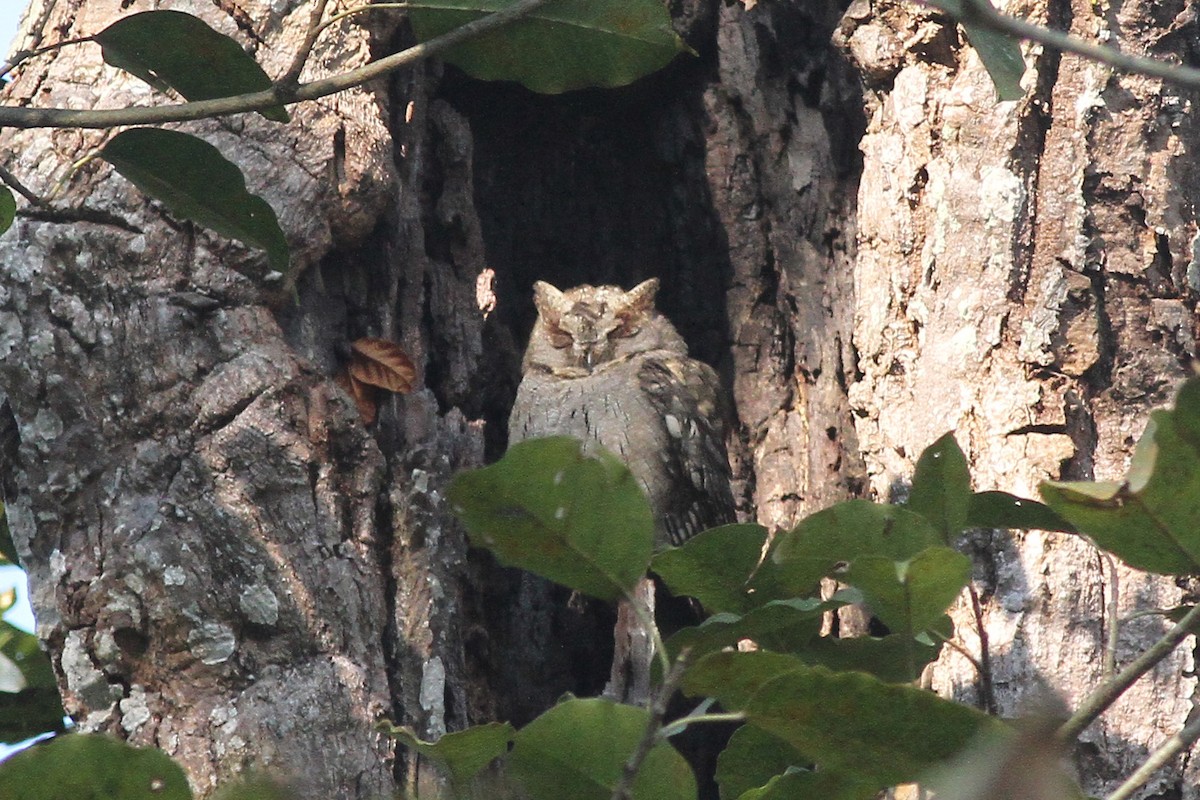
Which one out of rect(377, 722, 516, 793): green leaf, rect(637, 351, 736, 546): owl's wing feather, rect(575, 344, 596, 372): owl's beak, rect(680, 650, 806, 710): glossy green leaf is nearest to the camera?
rect(680, 650, 806, 710): glossy green leaf

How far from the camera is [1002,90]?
4.62ft

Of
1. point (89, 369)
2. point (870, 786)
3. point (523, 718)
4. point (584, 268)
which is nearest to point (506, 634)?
point (523, 718)

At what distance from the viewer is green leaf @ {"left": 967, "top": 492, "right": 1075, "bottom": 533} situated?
1.40 meters

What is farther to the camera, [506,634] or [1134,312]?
[506,634]

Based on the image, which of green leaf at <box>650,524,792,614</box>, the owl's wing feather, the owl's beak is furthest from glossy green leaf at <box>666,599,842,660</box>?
the owl's beak

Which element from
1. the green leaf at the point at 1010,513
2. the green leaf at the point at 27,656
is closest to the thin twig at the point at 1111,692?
the green leaf at the point at 1010,513

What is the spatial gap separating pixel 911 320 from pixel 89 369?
4.53ft

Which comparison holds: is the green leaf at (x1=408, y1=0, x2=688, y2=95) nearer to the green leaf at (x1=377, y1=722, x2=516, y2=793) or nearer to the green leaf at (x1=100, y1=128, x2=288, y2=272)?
the green leaf at (x1=100, y1=128, x2=288, y2=272)

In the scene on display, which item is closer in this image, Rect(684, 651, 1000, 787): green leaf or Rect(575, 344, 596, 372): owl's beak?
Rect(684, 651, 1000, 787): green leaf

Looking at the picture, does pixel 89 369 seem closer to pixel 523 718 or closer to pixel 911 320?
pixel 523 718

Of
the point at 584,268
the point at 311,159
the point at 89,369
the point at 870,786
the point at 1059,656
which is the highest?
the point at 584,268

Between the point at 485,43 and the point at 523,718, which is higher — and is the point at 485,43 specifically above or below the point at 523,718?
above

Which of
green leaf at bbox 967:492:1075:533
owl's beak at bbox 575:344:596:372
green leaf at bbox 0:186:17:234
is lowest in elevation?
green leaf at bbox 967:492:1075:533

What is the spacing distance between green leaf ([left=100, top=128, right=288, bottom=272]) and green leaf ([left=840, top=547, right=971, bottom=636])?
77 centimetres
